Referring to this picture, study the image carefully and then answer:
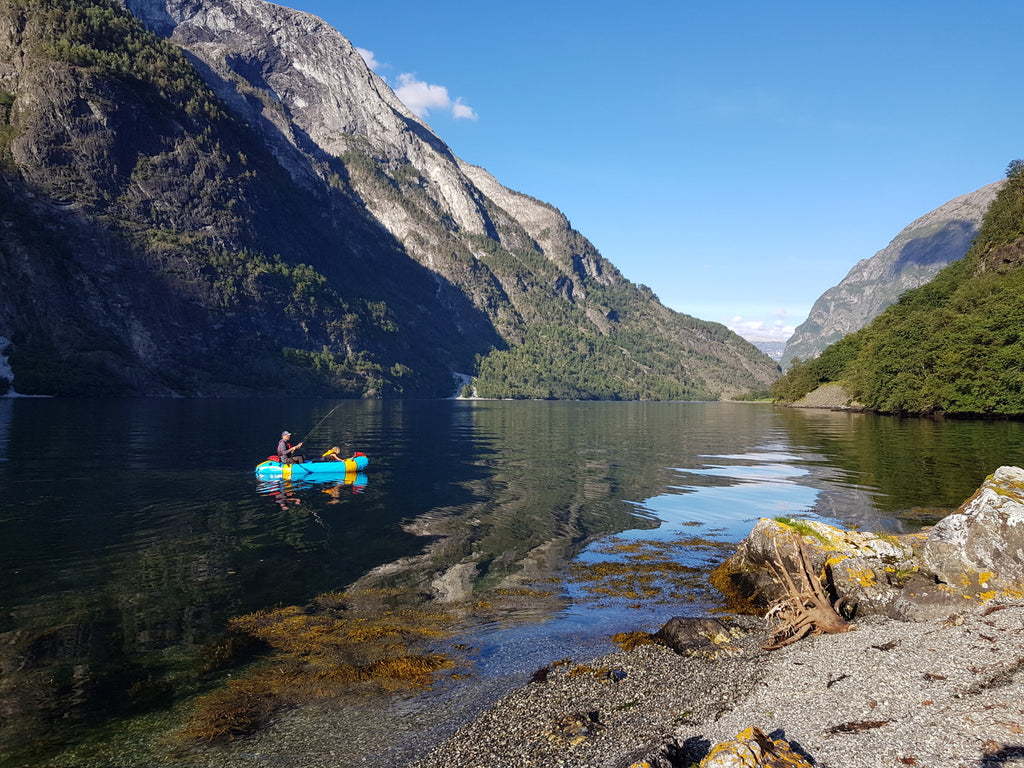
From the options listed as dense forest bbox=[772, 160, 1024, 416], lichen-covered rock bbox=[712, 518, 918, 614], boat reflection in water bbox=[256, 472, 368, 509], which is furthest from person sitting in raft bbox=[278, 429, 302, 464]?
dense forest bbox=[772, 160, 1024, 416]

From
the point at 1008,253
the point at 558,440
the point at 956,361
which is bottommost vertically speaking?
the point at 558,440

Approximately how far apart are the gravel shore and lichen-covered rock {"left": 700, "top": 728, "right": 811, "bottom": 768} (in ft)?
2.65

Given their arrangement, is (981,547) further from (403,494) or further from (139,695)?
(403,494)

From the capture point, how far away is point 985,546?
46.3ft

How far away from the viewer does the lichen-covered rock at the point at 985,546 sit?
13.5m

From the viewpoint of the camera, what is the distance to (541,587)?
18094 millimetres

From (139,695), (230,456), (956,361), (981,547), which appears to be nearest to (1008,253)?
(956,361)

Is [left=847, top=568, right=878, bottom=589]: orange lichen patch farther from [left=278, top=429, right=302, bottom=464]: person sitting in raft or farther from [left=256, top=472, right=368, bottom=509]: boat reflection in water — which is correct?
[left=278, top=429, right=302, bottom=464]: person sitting in raft

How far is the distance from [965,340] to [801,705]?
328 feet

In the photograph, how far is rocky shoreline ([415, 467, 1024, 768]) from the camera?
773 centimetres

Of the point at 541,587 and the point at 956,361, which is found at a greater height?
the point at 956,361

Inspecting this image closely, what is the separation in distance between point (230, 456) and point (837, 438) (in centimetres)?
6198

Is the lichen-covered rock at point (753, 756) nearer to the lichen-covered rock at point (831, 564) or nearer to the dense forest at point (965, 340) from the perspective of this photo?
the lichen-covered rock at point (831, 564)

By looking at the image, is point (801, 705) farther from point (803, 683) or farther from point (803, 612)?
point (803, 612)
